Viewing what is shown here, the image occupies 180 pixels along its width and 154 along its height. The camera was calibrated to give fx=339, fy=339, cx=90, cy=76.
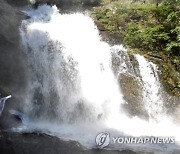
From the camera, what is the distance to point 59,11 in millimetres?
16750

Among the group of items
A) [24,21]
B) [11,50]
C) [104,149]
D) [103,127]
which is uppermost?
[24,21]

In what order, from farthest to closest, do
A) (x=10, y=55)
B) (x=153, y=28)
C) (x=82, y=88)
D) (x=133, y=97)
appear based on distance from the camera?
(x=153, y=28) < (x=82, y=88) < (x=10, y=55) < (x=133, y=97)

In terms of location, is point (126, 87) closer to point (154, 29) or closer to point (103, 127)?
point (103, 127)

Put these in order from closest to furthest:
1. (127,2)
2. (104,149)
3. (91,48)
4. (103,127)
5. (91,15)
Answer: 1. (104,149)
2. (103,127)
3. (91,48)
4. (91,15)
5. (127,2)

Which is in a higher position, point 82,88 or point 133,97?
point 82,88

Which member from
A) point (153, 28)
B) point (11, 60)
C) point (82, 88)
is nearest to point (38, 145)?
point (82, 88)

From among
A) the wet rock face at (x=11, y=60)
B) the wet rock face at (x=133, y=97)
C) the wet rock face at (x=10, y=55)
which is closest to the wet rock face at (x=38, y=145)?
the wet rock face at (x=11, y=60)

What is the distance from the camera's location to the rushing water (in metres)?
12.4

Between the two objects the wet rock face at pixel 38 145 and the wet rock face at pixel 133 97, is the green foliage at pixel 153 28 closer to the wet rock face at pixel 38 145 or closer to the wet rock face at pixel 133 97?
the wet rock face at pixel 133 97

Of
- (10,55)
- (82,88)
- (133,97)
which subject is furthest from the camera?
(82,88)

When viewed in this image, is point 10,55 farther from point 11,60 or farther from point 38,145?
point 38,145

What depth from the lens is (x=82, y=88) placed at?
13.2 m

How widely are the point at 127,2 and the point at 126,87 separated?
6.27 m

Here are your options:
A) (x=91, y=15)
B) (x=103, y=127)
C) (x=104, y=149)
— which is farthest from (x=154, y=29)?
(x=104, y=149)
